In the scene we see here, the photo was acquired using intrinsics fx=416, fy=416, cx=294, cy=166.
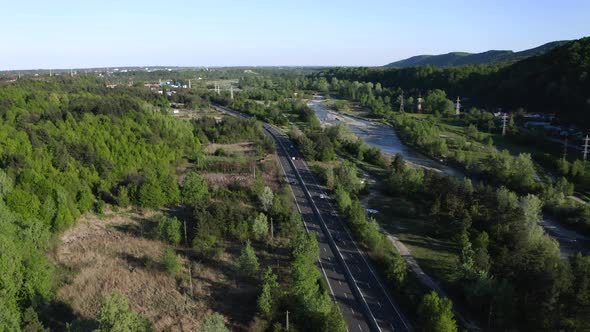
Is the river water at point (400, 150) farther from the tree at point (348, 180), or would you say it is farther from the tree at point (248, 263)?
the tree at point (248, 263)

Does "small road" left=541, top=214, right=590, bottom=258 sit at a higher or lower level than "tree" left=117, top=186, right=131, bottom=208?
lower

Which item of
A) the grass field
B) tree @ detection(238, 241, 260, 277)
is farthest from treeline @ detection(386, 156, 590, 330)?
tree @ detection(238, 241, 260, 277)

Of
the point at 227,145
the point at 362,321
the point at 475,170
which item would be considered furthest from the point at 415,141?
the point at 362,321

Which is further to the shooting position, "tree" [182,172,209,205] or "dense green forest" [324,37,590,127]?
"dense green forest" [324,37,590,127]

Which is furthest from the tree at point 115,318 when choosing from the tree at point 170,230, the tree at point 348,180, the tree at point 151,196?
the tree at point 348,180

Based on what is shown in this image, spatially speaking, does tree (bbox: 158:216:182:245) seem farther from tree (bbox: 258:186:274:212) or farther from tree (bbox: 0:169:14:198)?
tree (bbox: 0:169:14:198)

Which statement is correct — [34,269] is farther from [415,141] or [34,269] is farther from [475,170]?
[415,141]
